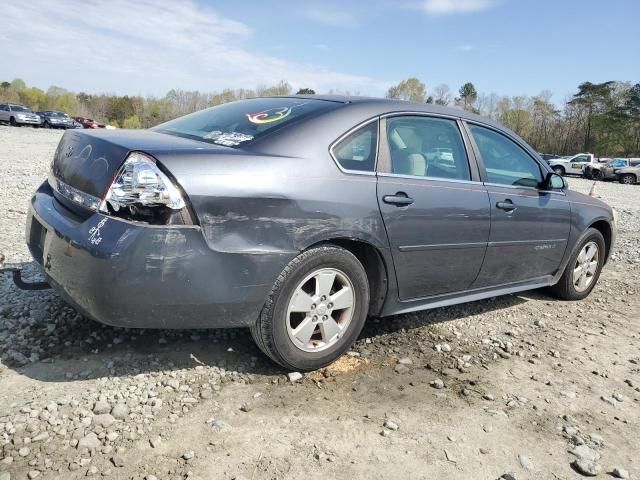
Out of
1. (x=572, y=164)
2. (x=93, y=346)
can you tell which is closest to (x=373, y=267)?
(x=93, y=346)

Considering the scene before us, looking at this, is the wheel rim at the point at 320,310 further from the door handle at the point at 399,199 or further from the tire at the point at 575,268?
the tire at the point at 575,268

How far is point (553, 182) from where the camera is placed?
14.0 feet

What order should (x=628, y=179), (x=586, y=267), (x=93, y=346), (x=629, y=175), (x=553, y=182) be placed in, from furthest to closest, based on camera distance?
(x=628, y=179)
(x=629, y=175)
(x=586, y=267)
(x=553, y=182)
(x=93, y=346)

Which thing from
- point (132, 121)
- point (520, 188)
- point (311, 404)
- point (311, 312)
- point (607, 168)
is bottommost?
point (311, 404)

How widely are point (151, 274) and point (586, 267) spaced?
419cm

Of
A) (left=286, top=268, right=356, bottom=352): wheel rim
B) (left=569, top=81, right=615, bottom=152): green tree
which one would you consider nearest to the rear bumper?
(left=286, top=268, right=356, bottom=352): wheel rim

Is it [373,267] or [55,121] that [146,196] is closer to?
[373,267]

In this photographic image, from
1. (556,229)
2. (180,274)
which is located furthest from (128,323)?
(556,229)

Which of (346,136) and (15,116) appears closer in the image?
(346,136)

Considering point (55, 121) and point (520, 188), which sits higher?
point (55, 121)

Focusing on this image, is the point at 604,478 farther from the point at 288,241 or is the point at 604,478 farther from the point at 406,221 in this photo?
the point at 288,241

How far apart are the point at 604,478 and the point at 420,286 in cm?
145

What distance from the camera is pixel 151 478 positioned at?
2.02 m

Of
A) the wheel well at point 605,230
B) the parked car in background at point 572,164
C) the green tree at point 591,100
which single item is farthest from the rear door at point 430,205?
the green tree at point 591,100
